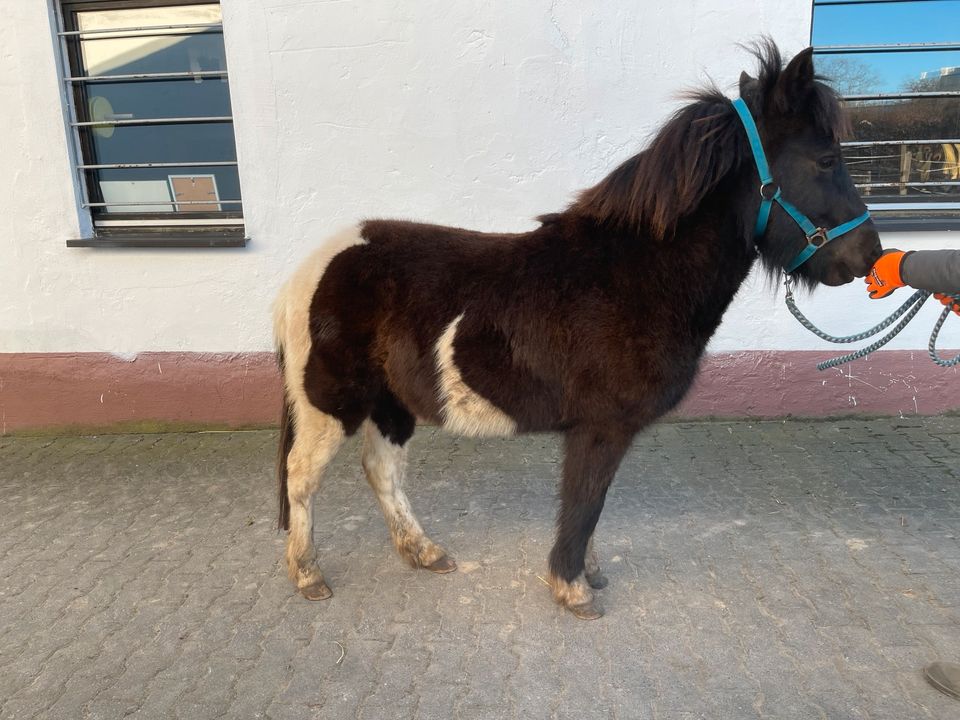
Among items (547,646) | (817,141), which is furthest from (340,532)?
(817,141)

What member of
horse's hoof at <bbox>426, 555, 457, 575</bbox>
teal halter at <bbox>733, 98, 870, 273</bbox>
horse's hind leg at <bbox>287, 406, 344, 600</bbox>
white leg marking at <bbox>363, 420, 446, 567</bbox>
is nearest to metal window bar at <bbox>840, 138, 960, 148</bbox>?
teal halter at <bbox>733, 98, 870, 273</bbox>

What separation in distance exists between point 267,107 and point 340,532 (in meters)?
3.08

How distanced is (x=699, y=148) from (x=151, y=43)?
→ 4.43 meters

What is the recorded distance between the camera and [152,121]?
4801 mm

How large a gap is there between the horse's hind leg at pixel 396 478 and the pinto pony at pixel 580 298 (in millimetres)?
236

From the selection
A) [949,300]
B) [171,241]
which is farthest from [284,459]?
[949,300]

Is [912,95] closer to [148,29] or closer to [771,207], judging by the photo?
[771,207]

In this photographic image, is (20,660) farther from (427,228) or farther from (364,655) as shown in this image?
(427,228)

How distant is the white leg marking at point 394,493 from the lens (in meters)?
3.10

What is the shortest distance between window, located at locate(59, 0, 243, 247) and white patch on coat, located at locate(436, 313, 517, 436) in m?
2.76

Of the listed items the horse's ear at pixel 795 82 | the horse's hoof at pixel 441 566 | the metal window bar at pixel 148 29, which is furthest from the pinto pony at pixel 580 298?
the metal window bar at pixel 148 29

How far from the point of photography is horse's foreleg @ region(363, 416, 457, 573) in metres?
3.09

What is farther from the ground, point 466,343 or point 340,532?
point 466,343

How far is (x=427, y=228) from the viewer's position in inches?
113
